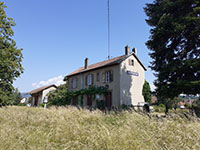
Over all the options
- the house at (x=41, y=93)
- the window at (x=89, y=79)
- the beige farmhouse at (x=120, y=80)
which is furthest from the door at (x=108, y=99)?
the house at (x=41, y=93)

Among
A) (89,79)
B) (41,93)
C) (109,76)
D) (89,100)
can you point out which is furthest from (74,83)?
(41,93)

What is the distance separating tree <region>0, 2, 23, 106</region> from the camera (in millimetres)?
12433

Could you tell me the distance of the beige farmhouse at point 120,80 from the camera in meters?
16.4

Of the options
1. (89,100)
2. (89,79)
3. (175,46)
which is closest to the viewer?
(175,46)

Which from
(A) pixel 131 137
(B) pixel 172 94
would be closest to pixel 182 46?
(B) pixel 172 94

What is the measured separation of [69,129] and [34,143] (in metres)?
1.18

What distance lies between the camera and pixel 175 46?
38.6ft

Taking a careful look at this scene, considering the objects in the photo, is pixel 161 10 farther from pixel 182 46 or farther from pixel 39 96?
pixel 39 96

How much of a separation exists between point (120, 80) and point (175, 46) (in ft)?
21.6

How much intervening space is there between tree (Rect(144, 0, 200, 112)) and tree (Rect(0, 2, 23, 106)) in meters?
12.1

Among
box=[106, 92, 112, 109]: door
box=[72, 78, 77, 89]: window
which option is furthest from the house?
box=[106, 92, 112, 109]: door

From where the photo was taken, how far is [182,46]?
11.5 metres

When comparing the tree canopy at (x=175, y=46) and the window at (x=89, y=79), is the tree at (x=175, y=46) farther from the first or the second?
the window at (x=89, y=79)

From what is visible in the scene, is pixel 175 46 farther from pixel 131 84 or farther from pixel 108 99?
pixel 108 99
